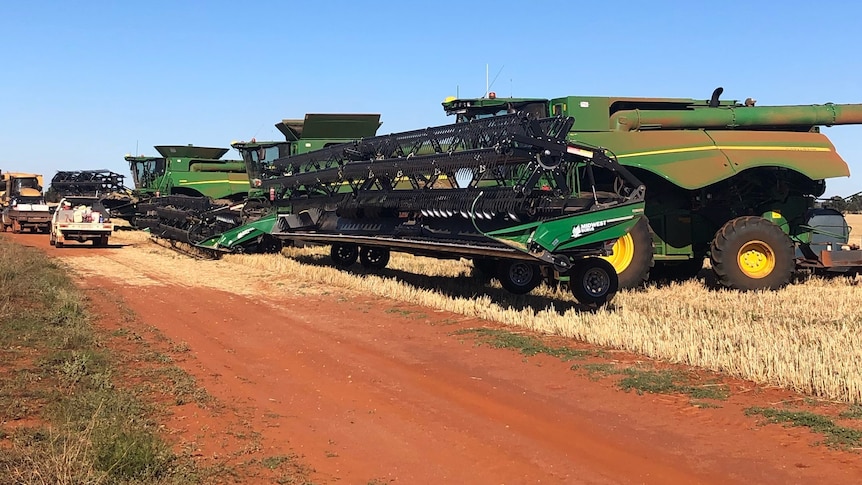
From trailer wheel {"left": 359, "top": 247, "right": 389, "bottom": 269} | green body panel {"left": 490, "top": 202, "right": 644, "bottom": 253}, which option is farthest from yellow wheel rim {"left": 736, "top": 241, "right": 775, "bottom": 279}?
trailer wheel {"left": 359, "top": 247, "right": 389, "bottom": 269}

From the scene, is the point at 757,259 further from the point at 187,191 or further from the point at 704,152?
the point at 187,191

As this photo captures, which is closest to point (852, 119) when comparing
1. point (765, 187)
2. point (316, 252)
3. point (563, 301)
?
point (765, 187)

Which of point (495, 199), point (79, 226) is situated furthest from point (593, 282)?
point (79, 226)

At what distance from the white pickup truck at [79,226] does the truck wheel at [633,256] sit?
14789 millimetres

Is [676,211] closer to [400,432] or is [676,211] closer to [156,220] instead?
[400,432]

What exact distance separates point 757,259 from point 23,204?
85.1 ft

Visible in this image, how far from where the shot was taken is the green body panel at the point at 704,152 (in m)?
10.6

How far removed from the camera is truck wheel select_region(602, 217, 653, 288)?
404 inches

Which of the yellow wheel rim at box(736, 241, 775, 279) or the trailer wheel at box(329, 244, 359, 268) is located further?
the trailer wheel at box(329, 244, 359, 268)

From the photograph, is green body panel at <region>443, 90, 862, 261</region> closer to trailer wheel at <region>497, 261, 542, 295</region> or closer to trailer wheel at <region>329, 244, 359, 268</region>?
trailer wheel at <region>497, 261, 542, 295</region>

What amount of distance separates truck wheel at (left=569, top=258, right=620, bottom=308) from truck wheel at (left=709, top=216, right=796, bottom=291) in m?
2.52

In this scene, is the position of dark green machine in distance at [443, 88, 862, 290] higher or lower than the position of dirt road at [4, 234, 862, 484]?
higher

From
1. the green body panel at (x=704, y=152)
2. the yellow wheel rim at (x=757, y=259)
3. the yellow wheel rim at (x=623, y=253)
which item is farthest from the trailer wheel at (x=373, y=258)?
the yellow wheel rim at (x=757, y=259)

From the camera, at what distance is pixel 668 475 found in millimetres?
4023
